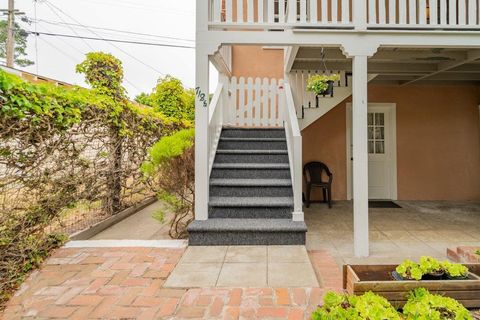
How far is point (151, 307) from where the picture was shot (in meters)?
1.99

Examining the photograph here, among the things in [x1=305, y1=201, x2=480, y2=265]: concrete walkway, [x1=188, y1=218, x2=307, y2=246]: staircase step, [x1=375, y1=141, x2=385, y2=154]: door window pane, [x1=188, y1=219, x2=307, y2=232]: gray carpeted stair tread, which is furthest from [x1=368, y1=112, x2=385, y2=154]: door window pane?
[x1=188, y1=218, x2=307, y2=246]: staircase step

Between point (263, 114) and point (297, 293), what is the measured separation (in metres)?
3.88

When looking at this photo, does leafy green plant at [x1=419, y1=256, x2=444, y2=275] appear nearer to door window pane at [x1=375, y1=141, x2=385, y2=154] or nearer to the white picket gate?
the white picket gate

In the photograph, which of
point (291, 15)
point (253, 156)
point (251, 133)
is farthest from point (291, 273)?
point (251, 133)

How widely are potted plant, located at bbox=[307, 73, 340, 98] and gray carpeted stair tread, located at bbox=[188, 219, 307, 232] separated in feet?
7.86

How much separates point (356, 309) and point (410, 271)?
0.63 metres

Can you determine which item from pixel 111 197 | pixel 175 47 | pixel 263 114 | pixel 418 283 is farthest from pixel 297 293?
pixel 175 47

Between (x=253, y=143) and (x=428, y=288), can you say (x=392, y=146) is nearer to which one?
(x=253, y=143)

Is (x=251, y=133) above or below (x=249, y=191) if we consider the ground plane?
above

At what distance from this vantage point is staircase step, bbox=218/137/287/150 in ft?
15.8

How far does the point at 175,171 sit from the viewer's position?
355 cm

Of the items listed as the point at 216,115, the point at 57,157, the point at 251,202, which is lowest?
the point at 251,202

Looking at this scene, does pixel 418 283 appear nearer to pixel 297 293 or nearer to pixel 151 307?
pixel 297 293

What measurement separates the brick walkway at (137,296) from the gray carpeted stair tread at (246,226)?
0.50m
